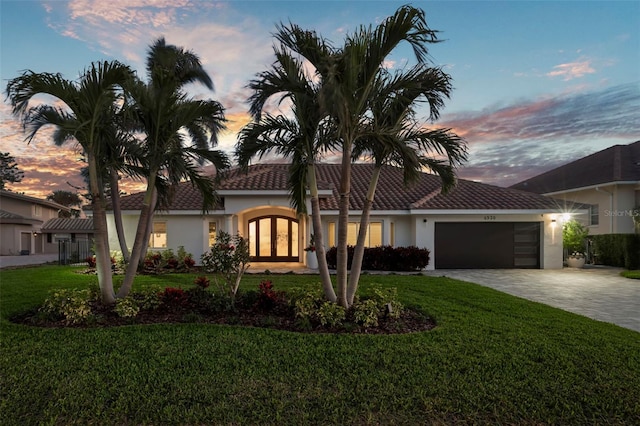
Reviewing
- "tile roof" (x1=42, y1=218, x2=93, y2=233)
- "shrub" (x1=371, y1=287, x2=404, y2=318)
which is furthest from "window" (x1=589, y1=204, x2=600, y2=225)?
"tile roof" (x1=42, y1=218, x2=93, y2=233)

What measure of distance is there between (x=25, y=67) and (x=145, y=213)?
3418mm

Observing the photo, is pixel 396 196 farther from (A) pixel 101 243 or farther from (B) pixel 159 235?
(A) pixel 101 243

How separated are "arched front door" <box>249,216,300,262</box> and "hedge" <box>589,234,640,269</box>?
51.3 feet

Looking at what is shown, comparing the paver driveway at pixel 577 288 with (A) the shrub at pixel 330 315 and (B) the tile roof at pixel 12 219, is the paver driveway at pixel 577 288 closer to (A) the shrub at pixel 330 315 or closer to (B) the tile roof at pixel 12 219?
(A) the shrub at pixel 330 315

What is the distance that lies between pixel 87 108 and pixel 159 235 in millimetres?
11005

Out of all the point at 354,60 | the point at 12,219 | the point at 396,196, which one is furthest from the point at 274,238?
the point at 12,219

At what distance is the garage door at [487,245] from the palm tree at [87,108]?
45.0ft

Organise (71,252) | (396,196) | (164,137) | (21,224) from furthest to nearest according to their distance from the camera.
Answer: (21,224) → (71,252) → (396,196) → (164,137)

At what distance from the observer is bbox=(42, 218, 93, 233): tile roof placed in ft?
111

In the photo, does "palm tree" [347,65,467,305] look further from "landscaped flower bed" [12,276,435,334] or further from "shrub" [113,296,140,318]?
"shrub" [113,296,140,318]

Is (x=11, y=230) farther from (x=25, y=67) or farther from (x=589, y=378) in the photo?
(x=589, y=378)

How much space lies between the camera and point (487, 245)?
1656 centimetres

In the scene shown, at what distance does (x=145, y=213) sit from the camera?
7.51 m

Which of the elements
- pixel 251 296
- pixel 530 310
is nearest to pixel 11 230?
pixel 251 296
